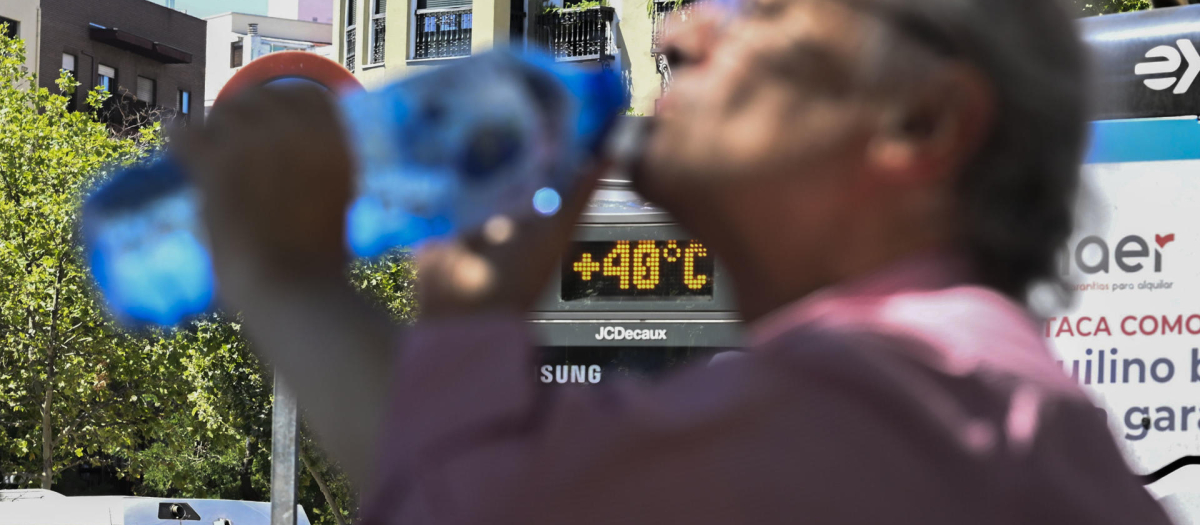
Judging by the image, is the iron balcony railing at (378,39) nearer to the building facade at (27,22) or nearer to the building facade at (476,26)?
the building facade at (476,26)

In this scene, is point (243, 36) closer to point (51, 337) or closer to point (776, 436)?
point (51, 337)

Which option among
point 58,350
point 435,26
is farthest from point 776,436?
point 435,26

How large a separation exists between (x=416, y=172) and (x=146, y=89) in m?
46.2

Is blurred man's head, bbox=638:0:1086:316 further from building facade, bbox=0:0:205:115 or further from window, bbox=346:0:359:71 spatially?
building facade, bbox=0:0:205:115

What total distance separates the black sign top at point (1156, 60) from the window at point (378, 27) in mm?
26784

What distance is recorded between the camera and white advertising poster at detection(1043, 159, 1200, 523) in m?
5.07

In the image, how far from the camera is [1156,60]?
5.27 m

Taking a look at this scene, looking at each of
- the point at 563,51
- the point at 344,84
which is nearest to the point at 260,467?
the point at 563,51

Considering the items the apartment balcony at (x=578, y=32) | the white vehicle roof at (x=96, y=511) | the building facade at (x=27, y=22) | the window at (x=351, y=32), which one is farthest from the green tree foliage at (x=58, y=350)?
the building facade at (x=27, y=22)

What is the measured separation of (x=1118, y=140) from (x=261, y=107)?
487 cm

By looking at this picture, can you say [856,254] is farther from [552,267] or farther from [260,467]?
[260,467]

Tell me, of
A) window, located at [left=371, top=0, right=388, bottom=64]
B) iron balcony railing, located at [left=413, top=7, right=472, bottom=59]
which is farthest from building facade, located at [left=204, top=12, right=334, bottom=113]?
iron balcony railing, located at [left=413, top=7, right=472, bottom=59]

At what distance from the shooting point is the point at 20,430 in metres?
24.0

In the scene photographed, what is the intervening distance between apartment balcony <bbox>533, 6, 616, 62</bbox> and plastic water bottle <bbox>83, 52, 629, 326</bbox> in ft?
91.0
